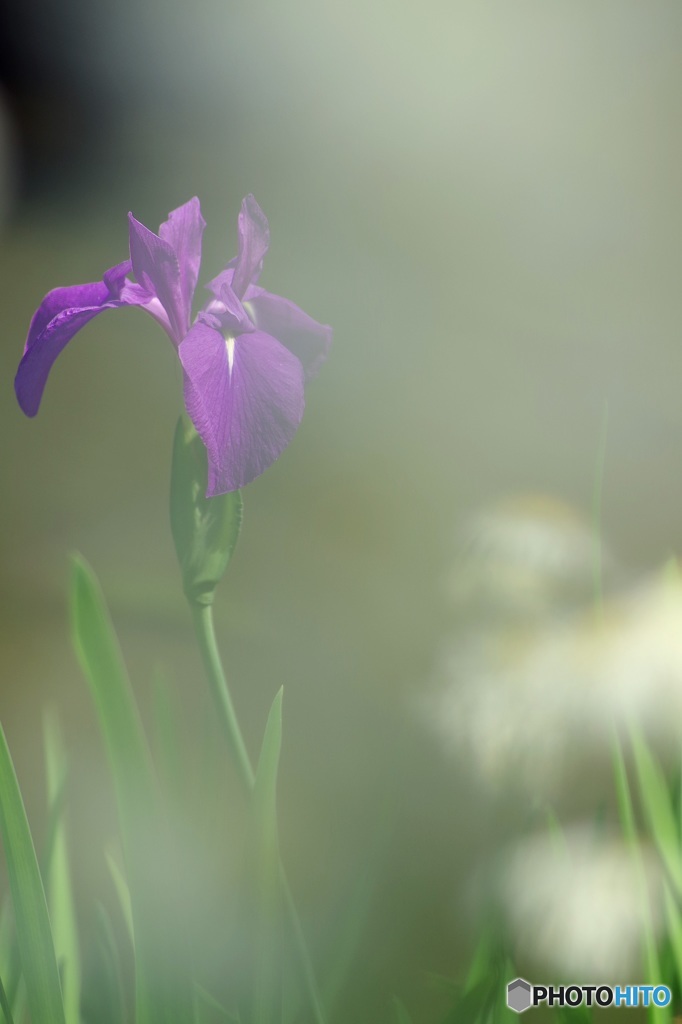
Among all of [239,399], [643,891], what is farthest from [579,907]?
[239,399]

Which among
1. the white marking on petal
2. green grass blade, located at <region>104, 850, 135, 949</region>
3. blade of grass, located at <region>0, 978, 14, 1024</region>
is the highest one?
the white marking on petal

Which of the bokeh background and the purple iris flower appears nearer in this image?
the purple iris flower

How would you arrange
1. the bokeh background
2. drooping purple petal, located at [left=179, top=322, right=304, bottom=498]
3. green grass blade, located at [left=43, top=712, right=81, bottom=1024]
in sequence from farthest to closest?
the bokeh background → green grass blade, located at [left=43, top=712, right=81, bottom=1024] → drooping purple petal, located at [left=179, top=322, right=304, bottom=498]

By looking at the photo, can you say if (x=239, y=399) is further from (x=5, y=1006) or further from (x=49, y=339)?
(x=5, y=1006)

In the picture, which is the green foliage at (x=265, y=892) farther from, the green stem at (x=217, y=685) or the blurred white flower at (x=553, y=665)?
the blurred white flower at (x=553, y=665)

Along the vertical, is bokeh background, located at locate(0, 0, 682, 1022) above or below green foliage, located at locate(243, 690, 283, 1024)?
above

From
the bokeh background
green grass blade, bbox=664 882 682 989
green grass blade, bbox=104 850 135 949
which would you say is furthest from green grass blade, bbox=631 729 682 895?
green grass blade, bbox=104 850 135 949

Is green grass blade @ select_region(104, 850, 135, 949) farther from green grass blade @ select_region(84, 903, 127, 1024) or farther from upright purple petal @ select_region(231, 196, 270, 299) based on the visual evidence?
upright purple petal @ select_region(231, 196, 270, 299)

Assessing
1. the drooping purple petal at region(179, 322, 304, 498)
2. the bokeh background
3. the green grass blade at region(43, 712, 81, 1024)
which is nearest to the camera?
the drooping purple petal at region(179, 322, 304, 498)
